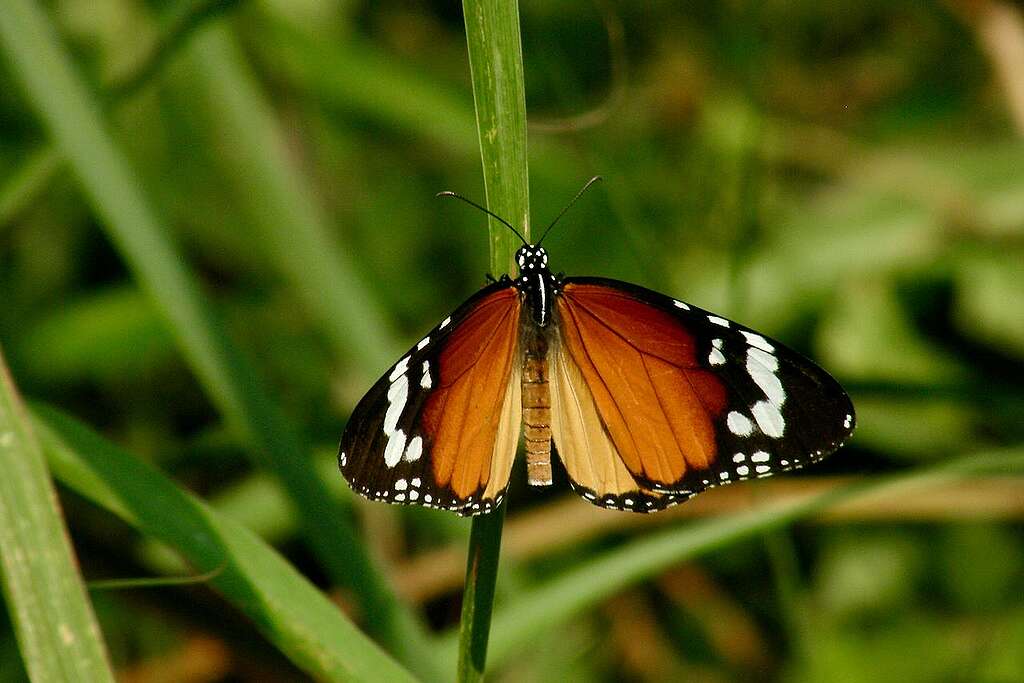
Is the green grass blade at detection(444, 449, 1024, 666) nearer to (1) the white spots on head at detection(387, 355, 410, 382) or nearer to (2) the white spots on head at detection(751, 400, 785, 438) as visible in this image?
(2) the white spots on head at detection(751, 400, 785, 438)

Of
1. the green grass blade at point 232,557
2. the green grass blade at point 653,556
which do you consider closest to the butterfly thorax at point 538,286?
the green grass blade at point 653,556

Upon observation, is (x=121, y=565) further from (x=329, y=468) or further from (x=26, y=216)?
(x=26, y=216)

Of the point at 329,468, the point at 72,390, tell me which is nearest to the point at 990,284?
the point at 329,468

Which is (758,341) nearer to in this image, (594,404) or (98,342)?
(594,404)

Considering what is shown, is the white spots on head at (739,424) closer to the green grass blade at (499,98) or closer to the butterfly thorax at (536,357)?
the butterfly thorax at (536,357)

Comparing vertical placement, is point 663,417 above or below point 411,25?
below

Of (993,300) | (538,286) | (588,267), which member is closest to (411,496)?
(538,286)

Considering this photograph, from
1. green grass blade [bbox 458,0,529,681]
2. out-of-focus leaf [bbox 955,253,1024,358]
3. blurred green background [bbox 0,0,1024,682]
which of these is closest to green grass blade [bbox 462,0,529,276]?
green grass blade [bbox 458,0,529,681]

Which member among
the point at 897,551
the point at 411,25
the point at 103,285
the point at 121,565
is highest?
the point at 411,25
